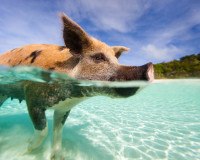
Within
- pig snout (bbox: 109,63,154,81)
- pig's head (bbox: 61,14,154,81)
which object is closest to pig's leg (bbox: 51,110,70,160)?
pig's head (bbox: 61,14,154,81)

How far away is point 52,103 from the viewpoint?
14.3ft

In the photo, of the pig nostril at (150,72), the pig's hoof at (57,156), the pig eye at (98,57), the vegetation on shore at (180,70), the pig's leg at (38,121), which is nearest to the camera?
the pig nostril at (150,72)

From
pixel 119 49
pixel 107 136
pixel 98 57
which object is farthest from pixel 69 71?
pixel 107 136

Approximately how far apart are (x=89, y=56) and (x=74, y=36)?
0.42 m

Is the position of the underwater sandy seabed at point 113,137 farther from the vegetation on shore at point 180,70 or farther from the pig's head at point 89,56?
the vegetation on shore at point 180,70

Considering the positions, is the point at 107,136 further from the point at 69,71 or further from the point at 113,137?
the point at 69,71

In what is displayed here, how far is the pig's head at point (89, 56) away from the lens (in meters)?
3.72

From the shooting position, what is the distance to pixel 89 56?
404 cm

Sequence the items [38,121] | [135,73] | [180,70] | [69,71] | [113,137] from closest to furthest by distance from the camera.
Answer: [135,73] → [69,71] → [38,121] → [113,137] → [180,70]

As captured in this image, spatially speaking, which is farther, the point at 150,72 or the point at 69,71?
the point at 69,71

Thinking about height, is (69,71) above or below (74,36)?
below

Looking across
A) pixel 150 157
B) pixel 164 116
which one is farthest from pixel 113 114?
pixel 150 157

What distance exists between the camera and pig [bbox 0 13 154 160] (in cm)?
375

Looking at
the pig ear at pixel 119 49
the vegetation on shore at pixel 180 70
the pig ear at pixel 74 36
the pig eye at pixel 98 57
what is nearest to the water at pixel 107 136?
the pig eye at pixel 98 57
